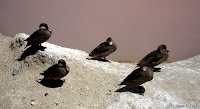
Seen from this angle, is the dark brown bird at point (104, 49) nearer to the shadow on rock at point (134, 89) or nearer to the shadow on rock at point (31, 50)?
the shadow on rock at point (31, 50)

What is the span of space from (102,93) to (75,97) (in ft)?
3.05

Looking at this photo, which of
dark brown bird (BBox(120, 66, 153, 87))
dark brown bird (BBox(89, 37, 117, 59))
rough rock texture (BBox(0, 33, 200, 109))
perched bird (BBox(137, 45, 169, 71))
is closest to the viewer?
rough rock texture (BBox(0, 33, 200, 109))

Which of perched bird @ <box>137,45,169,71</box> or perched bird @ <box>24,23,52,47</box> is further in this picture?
perched bird @ <box>137,45,169,71</box>

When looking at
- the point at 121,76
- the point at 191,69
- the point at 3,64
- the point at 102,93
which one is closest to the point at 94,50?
the point at 121,76

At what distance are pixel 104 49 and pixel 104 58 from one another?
0.54 metres

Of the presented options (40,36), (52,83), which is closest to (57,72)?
(52,83)

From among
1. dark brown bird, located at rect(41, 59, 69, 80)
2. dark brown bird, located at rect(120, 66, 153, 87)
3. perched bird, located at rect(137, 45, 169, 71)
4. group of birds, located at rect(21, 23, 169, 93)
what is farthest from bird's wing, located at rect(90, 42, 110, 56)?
dark brown bird, located at rect(120, 66, 153, 87)

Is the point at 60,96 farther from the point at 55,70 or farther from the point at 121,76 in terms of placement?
the point at 121,76

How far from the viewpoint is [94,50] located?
10.1m

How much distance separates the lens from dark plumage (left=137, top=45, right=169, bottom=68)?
30.0ft

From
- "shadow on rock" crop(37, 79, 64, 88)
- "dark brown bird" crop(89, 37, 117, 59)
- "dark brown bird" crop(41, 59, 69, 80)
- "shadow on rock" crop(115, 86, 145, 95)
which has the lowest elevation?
"shadow on rock" crop(115, 86, 145, 95)

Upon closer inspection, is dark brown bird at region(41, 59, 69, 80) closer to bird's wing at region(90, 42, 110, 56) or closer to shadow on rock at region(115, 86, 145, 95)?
shadow on rock at region(115, 86, 145, 95)

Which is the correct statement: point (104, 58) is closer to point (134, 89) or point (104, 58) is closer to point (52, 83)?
point (134, 89)

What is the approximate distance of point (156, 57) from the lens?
918 cm
